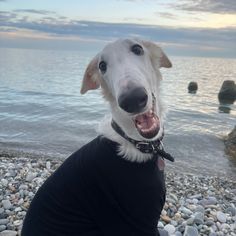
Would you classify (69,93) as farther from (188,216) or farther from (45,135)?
(188,216)

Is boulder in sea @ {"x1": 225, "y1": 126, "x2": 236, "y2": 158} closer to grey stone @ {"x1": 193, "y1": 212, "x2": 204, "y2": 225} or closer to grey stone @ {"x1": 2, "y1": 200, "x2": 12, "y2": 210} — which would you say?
grey stone @ {"x1": 193, "y1": 212, "x2": 204, "y2": 225}

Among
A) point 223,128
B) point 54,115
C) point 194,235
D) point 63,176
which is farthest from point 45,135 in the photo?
point 63,176

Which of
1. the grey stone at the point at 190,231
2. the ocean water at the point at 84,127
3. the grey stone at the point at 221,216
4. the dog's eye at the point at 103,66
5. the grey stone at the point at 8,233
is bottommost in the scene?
the ocean water at the point at 84,127

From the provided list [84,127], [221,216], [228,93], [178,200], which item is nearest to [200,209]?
[221,216]

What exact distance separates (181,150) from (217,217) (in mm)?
6786

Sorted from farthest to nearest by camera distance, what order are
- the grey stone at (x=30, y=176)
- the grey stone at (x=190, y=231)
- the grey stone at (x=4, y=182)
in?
1. the grey stone at (x=30, y=176)
2. the grey stone at (x=4, y=182)
3. the grey stone at (x=190, y=231)

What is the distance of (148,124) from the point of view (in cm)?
378

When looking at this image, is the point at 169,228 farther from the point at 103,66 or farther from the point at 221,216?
the point at 103,66

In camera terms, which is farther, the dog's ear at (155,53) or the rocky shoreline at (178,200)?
the rocky shoreline at (178,200)

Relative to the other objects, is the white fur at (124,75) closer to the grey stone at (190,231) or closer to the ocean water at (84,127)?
the ocean water at (84,127)

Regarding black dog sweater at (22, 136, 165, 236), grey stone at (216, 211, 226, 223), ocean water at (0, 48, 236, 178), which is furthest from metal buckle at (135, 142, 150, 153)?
grey stone at (216, 211, 226, 223)

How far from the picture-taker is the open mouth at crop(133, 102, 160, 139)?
3.76 meters

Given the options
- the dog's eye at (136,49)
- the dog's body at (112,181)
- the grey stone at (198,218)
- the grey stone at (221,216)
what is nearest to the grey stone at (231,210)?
the grey stone at (221,216)

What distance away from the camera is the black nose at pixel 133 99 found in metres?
3.27
